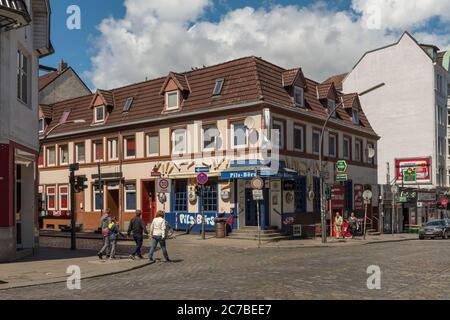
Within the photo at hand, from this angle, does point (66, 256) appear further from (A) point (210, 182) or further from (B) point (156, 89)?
(B) point (156, 89)

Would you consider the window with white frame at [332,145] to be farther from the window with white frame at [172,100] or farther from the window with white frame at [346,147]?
the window with white frame at [172,100]

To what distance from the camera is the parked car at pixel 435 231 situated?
1430 inches

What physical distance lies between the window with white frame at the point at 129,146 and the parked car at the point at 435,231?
19318 millimetres

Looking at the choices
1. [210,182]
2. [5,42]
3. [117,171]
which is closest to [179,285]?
[5,42]

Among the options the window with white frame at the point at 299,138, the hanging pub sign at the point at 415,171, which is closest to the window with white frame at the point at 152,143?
the window with white frame at the point at 299,138

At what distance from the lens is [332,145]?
3697 cm

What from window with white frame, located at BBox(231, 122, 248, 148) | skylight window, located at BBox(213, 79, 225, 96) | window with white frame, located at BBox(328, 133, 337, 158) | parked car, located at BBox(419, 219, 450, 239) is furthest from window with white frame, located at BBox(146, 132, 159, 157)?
parked car, located at BBox(419, 219, 450, 239)

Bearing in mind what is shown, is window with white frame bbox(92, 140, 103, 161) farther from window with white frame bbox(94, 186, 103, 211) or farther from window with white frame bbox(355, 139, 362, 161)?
window with white frame bbox(355, 139, 362, 161)

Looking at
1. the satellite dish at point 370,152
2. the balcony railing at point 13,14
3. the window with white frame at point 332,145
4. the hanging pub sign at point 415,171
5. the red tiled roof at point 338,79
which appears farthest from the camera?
the red tiled roof at point 338,79

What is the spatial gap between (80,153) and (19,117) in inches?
834

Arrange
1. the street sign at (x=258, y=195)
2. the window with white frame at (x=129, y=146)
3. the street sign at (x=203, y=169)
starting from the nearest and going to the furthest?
the street sign at (x=258, y=195), the street sign at (x=203, y=169), the window with white frame at (x=129, y=146)

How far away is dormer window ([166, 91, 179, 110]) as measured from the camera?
34156mm

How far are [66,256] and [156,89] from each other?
18.6m
